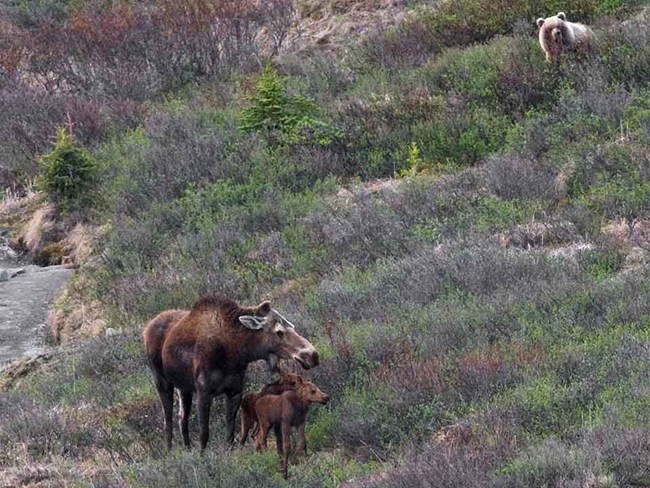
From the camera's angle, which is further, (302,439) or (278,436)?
(302,439)

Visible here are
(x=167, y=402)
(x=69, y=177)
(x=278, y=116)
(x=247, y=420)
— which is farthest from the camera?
(x=69, y=177)

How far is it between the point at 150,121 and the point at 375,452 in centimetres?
1321

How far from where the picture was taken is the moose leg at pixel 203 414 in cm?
860

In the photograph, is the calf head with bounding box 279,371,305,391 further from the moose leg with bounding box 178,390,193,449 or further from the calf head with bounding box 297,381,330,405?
the moose leg with bounding box 178,390,193,449

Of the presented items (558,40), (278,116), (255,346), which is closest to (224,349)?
(255,346)

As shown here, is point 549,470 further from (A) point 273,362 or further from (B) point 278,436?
(A) point 273,362

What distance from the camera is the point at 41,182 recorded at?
753 inches

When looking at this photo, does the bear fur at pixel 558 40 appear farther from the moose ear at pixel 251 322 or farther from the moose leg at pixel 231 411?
the moose leg at pixel 231 411

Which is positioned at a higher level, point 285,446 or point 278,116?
point 278,116

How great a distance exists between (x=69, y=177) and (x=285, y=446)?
11.4 meters

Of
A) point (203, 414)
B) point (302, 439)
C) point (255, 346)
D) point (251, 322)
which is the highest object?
point (251, 322)

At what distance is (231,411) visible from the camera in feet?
28.5

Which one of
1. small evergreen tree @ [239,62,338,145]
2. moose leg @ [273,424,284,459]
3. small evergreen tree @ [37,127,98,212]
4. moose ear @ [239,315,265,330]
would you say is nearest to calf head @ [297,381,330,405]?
moose leg @ [273,424,284,459]

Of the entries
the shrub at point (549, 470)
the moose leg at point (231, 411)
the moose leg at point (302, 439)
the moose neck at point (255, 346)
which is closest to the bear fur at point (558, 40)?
the moose neck at point (255, 346)
